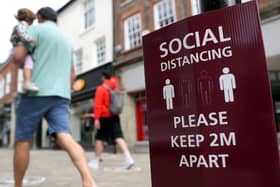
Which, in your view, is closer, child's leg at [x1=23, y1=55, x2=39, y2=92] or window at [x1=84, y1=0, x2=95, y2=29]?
child's leg at [x1=23, y1=55, x2=39, y2=92]

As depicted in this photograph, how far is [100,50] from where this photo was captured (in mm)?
14820

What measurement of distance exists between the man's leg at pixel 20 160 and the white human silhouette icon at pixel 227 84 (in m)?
1.91

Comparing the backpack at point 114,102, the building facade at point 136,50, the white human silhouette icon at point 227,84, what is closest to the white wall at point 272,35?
the building facade at point 136,50

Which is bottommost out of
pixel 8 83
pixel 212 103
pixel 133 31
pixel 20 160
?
pixel 20 160

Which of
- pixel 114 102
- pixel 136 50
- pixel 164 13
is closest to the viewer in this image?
pixel 114 102

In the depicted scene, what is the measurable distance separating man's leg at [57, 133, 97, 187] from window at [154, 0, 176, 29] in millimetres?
9427

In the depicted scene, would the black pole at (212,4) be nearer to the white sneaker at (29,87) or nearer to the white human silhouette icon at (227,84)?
the white human silhouette icon at (227,84)

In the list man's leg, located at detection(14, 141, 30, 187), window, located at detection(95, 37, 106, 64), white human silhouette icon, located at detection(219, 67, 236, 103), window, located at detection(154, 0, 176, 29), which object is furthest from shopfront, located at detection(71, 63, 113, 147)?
white human silhouette icon, located at detection(219, 67, 236, 103)

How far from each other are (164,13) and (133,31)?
5.68 feet

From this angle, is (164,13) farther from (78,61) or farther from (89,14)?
(78,61)

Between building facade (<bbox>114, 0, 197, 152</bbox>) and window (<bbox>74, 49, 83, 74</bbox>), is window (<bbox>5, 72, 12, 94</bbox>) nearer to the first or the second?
window (<bbox>74, 49, 83, 74</bbox>)

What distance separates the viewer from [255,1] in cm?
151

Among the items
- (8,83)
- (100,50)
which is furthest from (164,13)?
(8,83)

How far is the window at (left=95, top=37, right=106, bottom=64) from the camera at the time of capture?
14.6 metres
